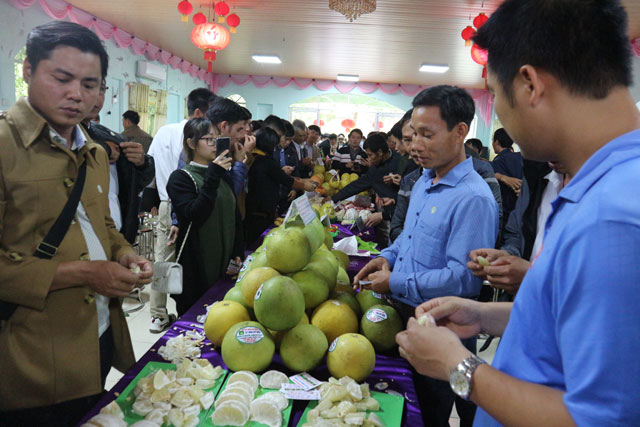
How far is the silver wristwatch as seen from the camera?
74 centimetres

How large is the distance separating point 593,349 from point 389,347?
970 millimetres

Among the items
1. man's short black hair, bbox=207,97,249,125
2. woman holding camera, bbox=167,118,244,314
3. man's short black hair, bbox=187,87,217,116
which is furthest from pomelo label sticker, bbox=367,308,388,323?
man's short black hair, bbox=187,87,217,116

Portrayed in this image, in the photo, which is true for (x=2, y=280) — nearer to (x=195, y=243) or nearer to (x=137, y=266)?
(x=137, y=266)

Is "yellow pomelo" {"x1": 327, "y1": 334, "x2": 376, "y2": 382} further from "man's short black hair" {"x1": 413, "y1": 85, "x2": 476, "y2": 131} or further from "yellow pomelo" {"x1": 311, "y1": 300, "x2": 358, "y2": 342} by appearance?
"man's short black hair" {"x1": 413, "y1": 85, "x2": 476, "y2": 131}

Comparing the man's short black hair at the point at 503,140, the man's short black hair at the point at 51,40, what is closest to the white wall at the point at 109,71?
the man's short black hair at the point at 503,140

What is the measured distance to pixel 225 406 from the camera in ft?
3.48

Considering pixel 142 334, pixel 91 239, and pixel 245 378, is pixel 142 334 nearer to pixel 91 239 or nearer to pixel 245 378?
pixel 91 239

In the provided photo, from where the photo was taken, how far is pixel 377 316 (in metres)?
1.47

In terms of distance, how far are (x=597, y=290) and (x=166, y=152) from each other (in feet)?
12.6

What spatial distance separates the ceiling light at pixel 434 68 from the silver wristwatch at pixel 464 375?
11.2 meters

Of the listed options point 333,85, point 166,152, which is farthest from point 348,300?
point 333,85

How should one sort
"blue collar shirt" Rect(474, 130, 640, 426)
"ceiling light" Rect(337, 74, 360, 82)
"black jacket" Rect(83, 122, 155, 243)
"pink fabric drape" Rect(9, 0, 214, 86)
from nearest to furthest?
"blue collar shirt" Rect(474, 130, 640, 426) < "black jacket" Rect(83, 122, 155, 243) < "pink fabric drape" Rect(9, 0, 214, 86) < "ceiling light" Rect(337, 74, 360, 82)

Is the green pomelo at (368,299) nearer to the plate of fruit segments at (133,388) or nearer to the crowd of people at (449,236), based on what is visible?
the crowd of people at (449,236)

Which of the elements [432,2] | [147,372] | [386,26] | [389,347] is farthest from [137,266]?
[386,26]
